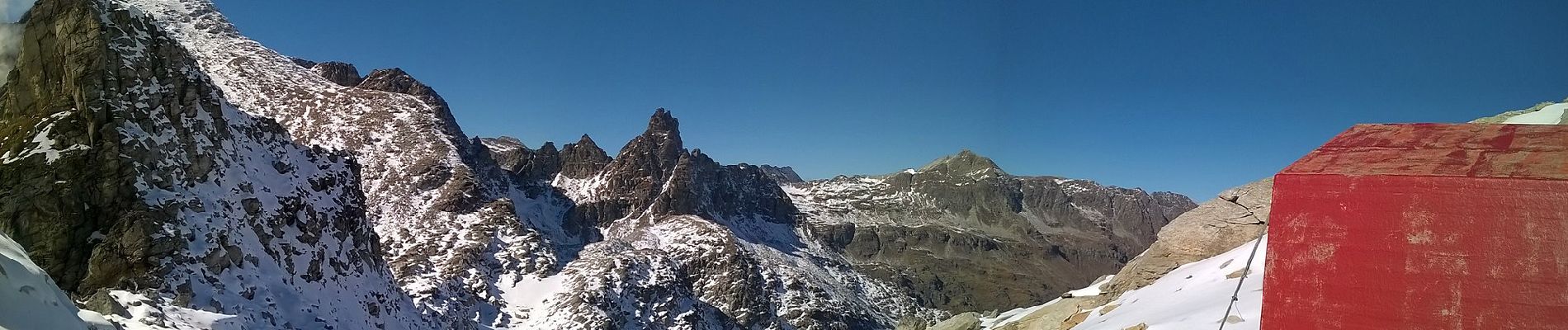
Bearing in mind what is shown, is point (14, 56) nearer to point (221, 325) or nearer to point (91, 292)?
point (91, 292)

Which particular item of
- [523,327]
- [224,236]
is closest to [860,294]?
[523,327]

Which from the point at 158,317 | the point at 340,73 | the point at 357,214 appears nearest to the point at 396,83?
the point at 340,73

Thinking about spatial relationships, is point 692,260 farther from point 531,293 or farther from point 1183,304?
point 1183,304

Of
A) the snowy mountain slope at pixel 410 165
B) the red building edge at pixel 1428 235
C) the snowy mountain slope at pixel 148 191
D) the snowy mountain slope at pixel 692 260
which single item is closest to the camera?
the red building edge at pixel 1428 235

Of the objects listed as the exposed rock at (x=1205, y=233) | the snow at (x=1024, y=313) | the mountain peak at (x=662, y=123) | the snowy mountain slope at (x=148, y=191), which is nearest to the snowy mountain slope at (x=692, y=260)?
the mountain peak at (x=662, y=123)

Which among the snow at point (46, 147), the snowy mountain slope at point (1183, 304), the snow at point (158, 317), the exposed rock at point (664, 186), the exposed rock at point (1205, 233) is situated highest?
the exposed rock at point (664, 186)

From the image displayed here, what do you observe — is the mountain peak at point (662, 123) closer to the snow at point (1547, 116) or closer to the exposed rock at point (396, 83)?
the exposed rock at point (396, 83)
